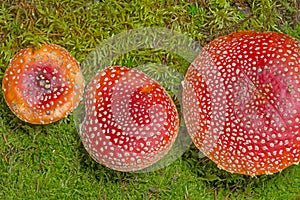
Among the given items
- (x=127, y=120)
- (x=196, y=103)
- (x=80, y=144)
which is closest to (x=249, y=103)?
(x=196, y=103)

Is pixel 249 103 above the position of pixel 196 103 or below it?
above

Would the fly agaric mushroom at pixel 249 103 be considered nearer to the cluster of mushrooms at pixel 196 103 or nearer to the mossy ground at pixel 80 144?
the cluster of mushrooms at pixel 196 103

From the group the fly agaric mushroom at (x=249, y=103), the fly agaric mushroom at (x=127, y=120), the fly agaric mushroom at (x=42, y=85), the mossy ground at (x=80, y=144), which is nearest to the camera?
the fly agaric mushroom at (x=249, y=103)

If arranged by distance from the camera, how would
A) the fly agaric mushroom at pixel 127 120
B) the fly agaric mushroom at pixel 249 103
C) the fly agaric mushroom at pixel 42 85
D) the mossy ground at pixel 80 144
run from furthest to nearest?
the mossy ground at pixel 80 144, the fly agaric mushroom at pixel 42 85, the fly agaric mushroom at pixel 127 120, the fly agaric mushroom at pixel 249 103

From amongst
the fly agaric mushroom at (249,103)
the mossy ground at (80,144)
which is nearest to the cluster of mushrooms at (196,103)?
the fly agaric mushroom at (249,103)

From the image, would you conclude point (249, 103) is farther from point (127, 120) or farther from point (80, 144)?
point (80, 144)

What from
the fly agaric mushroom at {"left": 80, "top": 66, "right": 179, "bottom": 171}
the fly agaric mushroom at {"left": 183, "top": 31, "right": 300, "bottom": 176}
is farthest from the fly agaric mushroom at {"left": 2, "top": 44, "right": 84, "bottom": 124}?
the fly agaric mushroom at {"left": 183, "top": 31, "right": 300, "bottom": 176}

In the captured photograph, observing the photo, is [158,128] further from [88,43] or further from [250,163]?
[88,43]
